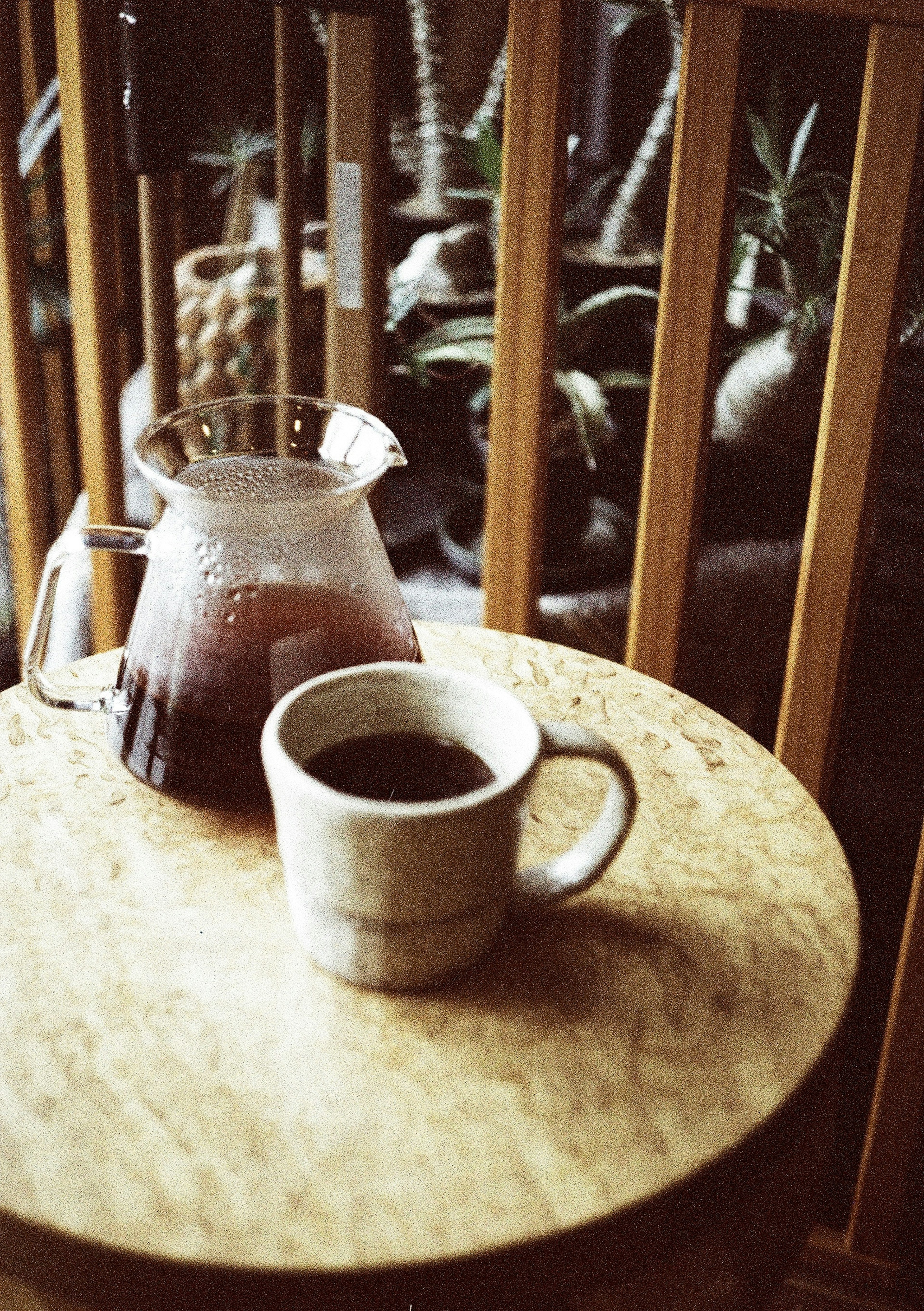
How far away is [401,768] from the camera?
672mm

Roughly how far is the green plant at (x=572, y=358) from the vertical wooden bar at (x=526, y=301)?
580 millimetres

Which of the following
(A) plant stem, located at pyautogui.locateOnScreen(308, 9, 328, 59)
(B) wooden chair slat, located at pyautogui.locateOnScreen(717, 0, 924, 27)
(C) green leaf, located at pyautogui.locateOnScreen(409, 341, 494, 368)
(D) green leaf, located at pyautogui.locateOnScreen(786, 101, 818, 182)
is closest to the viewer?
(B) wooden chair slat, located at pyautogui.locateOnScreen(717, 0, 924, 27)

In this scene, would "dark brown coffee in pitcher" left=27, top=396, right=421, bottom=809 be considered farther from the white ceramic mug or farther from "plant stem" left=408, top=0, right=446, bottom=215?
"plant stem" left=408, top=0, right=446, bottom=215

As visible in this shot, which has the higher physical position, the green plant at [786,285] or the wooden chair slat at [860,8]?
the wooden chair slat at [860,8]

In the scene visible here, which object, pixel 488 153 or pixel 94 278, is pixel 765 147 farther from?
pixel 94 278

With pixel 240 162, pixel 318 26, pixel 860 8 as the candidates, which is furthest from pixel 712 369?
pixel 318 26

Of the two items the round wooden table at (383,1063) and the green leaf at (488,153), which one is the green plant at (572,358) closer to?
the green leaf at (488,153)

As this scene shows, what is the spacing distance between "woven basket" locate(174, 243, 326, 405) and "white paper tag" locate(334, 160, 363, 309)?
0.60 meters

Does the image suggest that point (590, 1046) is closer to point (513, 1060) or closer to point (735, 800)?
point (513, 1060)

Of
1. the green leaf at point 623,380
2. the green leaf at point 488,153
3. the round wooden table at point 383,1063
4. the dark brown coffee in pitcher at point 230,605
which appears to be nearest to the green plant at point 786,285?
the green leaf at point 623,380

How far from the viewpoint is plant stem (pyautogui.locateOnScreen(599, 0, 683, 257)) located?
80.3 inches

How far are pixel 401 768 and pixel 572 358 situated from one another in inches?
55.4

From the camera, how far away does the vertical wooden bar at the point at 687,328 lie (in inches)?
39.0

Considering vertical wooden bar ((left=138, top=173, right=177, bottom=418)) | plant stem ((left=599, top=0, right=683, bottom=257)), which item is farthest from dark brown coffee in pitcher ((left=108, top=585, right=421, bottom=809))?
plant stem ((left=599, top=0, right=683, bottom=257))
